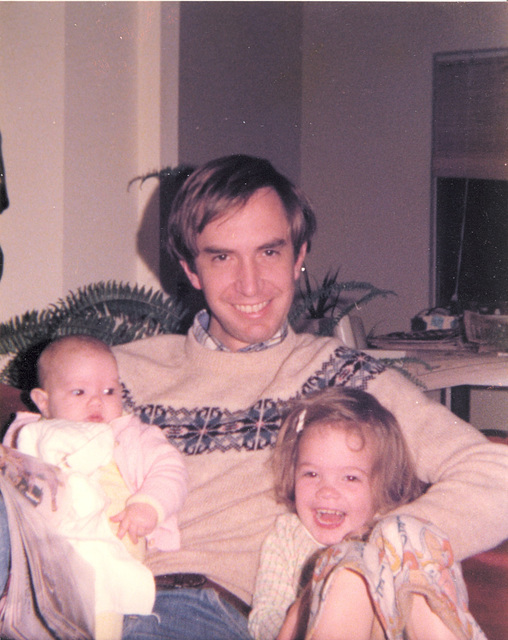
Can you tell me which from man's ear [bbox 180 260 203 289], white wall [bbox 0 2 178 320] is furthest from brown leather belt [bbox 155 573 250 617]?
white wall [bbox 0 2 178 320]

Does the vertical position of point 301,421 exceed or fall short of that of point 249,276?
it falls short

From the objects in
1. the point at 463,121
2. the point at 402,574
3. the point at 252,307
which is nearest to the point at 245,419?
the point at 252,307

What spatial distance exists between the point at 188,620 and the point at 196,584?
102mm

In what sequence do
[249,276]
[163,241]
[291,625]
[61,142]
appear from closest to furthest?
[291,625] → [249,276] → [61,142] → [163,241]

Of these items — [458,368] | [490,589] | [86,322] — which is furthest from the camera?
[458,368]

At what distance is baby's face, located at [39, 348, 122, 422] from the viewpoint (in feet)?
4.84

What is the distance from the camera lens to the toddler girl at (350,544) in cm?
108

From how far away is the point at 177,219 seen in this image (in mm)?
1789

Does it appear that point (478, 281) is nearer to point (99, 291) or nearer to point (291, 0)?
point (291, 0)

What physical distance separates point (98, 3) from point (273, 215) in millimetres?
1686

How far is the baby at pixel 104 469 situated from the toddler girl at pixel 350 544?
268mm

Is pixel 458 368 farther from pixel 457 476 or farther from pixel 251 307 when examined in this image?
pixel 457 476

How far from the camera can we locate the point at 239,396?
167cm

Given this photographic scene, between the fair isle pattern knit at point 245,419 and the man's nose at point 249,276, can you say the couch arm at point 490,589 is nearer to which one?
the fair isle pattern knit at point 245,419
